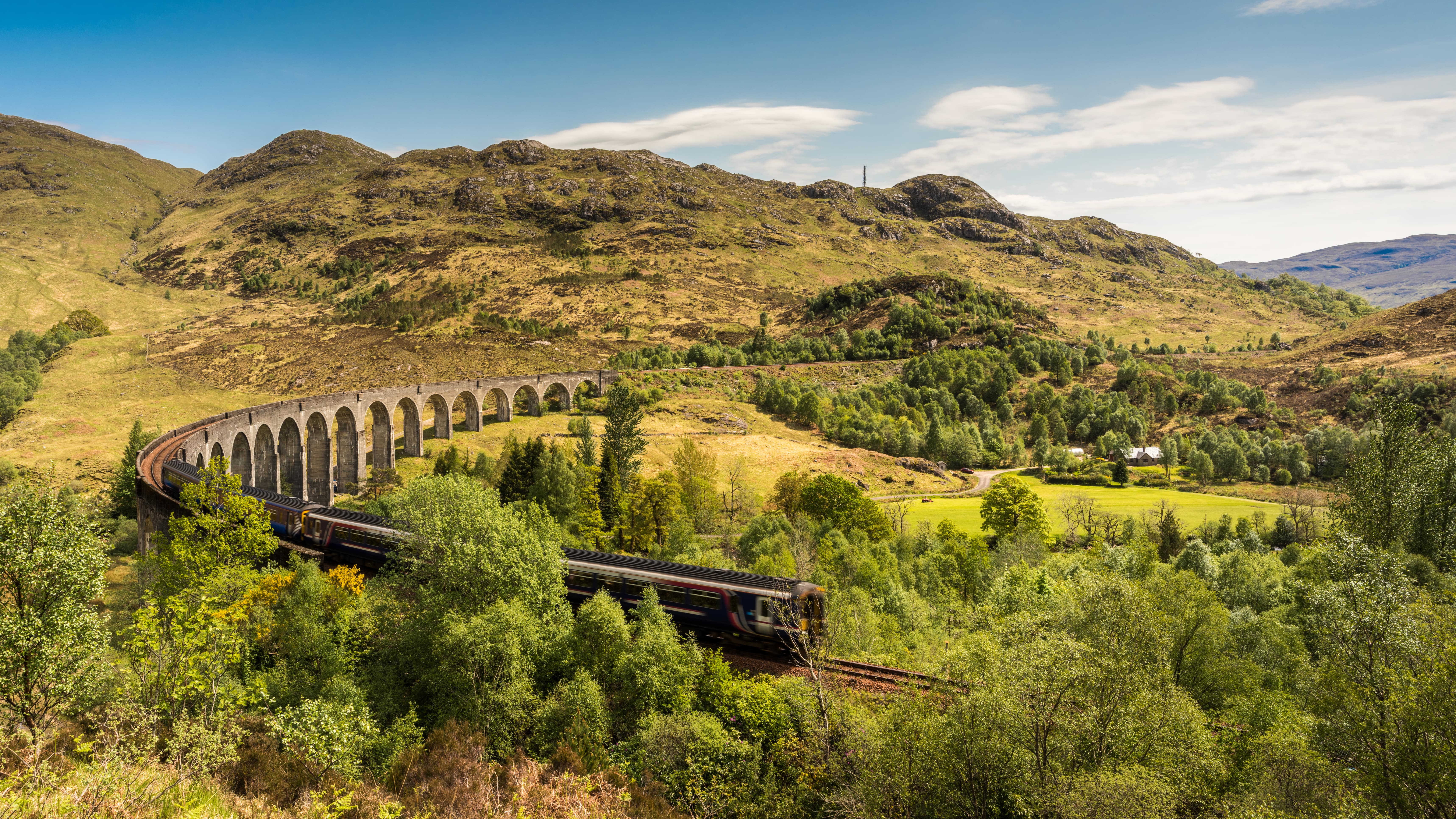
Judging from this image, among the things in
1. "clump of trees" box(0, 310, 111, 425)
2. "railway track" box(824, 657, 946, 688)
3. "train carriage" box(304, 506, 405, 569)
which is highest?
"clump of trees" box(0, 310, 111, 425)

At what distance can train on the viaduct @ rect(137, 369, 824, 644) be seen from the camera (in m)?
28.0

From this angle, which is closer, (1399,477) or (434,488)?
(434,488)

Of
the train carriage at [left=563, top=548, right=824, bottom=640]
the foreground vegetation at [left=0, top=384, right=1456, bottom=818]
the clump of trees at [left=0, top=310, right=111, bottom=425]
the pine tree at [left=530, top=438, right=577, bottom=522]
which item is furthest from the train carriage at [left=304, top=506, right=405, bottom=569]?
the clump of trees at [left=0, top=310, right=111, bottom=425]

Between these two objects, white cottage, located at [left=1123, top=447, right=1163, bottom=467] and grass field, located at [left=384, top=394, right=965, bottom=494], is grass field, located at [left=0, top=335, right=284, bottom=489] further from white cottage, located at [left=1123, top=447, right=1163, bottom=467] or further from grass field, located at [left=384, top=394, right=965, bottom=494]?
white cottage, located at [left=1123, top=447, right=1163, bottom=467]

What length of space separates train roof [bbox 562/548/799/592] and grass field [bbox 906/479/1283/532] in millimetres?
44444

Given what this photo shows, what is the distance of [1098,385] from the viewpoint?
476 ft

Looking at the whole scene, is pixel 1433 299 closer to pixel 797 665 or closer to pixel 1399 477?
pixel 1399 477

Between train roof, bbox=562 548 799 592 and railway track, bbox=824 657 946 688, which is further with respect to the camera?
train roof, bbox=562 548 799 592

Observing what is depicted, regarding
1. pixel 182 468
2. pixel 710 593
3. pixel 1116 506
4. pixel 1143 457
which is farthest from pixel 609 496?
pixel 1143 457

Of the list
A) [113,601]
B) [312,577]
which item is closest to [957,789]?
[312,577]

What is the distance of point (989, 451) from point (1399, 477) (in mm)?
73751

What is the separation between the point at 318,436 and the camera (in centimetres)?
7150

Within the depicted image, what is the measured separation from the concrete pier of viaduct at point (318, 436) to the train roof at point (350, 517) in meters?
9.40

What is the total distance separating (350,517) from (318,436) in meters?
41.2
